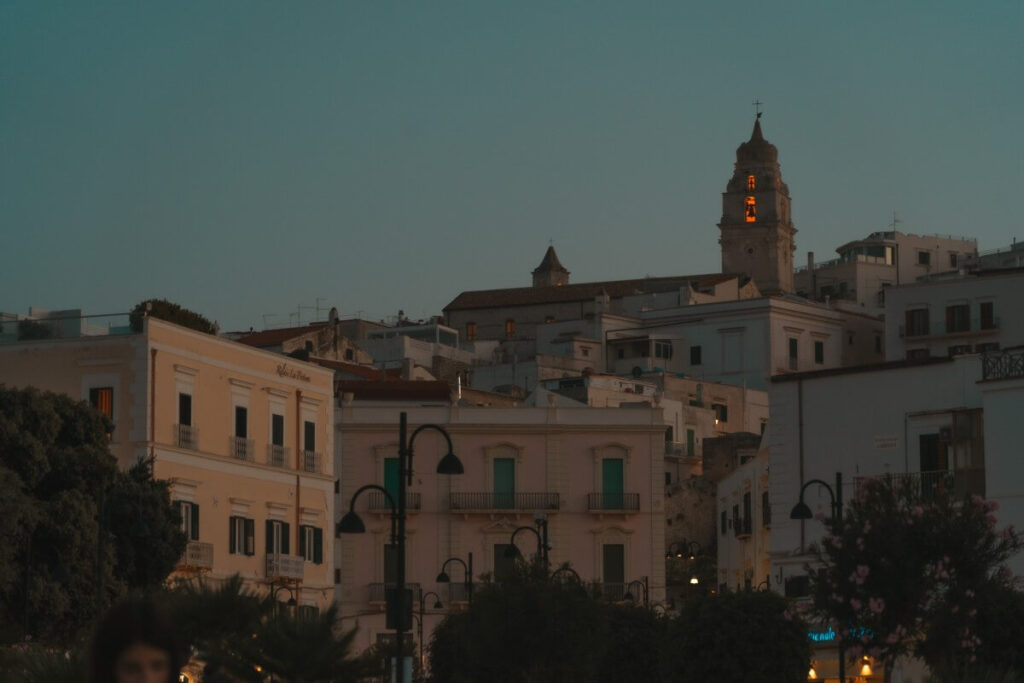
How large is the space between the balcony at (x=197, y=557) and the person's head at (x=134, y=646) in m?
41.4

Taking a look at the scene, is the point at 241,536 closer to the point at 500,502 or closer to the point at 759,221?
the point at 500,502

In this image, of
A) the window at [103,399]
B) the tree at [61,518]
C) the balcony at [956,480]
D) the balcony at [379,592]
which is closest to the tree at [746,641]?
the balcony at [956,480]

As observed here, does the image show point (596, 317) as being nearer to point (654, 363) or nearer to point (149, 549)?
point (654, 363)

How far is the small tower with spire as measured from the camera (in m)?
159

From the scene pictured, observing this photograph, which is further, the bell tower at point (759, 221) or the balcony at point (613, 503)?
the bell tower at point (759, 221)

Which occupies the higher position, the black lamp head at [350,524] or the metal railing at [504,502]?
the metal railing at [504,502]

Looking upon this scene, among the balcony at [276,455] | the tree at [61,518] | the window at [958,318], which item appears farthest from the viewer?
the window at [958,318]

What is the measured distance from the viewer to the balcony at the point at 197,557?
4669 cm

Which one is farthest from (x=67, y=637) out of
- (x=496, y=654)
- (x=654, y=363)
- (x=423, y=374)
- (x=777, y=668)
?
(x=654, y=363)

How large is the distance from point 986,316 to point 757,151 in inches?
2378

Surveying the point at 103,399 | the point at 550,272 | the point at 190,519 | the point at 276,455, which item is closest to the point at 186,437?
the point at 190,519

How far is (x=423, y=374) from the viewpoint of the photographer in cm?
10050

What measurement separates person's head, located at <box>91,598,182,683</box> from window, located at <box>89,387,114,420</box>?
A: 138ft

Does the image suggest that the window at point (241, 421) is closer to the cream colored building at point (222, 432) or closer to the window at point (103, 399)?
the cream colored building at point (222, 432)
